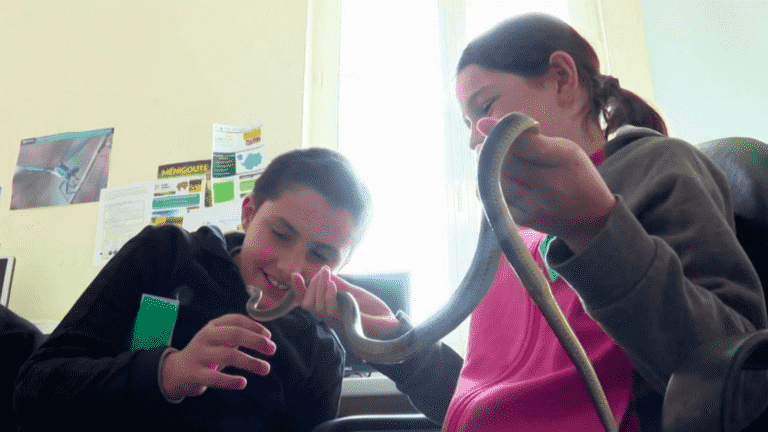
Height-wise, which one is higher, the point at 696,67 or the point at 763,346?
the point at 696,67

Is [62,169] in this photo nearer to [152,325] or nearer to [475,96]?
[152,325]

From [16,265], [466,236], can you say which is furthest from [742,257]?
[16,265]

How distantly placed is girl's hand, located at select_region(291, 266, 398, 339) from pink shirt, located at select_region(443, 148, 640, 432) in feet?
0.36

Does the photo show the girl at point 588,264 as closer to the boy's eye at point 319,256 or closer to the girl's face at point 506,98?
the girl's face at point 506,98

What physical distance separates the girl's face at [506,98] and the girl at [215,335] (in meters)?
0.31

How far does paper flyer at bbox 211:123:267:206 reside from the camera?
1770 mm

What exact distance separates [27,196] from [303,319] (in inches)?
65.1

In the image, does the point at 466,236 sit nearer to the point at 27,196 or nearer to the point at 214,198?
the point at 214,198

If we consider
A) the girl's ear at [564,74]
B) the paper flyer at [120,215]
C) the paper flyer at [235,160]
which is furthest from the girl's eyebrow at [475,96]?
the paper flyer at [120,215]

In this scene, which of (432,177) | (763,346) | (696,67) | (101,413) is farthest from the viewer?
(432,177)

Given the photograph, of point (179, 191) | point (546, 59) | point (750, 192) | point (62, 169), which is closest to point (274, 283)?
point (546, 59)

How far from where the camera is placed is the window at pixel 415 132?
6.02ft

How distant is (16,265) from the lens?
6.18 ft

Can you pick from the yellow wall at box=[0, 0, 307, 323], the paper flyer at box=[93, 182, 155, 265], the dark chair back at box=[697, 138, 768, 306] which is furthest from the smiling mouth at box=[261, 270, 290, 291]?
the paper flyer at box=[93, 182, 155, 265]
